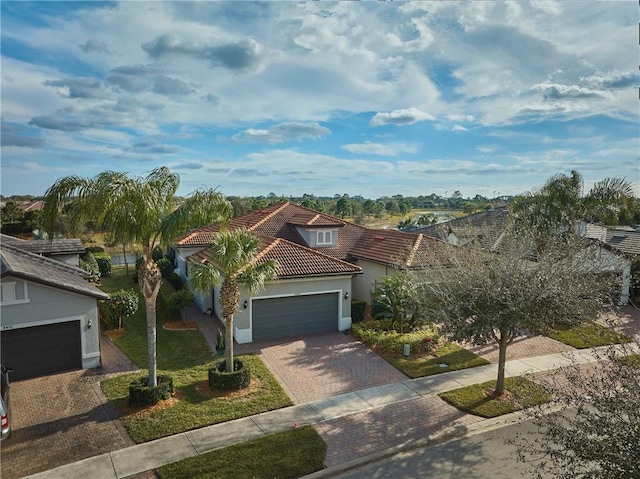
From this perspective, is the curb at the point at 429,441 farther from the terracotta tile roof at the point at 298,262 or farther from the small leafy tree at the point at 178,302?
the small leafy tree at the point at 178,302

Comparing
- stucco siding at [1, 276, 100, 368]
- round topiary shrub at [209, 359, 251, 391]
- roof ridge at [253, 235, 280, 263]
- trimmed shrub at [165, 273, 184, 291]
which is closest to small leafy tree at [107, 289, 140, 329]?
stucco siding at [1, 276, 100, 368]

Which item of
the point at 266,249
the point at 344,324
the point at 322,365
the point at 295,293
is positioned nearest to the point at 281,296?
the point at 295,293

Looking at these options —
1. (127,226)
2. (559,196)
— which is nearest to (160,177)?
(127,226)

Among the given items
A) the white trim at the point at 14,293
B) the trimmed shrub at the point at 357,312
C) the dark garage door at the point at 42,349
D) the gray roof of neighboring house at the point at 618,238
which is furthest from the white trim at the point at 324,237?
the gray roof of neighboring house at the point at 618,238

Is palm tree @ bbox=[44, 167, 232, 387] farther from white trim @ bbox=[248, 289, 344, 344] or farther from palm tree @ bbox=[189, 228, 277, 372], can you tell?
white trim @ bbox=[248, 289, 344, 344]

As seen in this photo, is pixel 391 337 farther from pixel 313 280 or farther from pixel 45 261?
pixel 45 261
